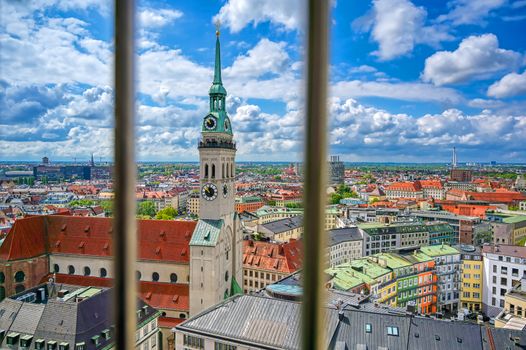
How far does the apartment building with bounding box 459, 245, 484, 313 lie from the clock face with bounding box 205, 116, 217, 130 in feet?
63.4

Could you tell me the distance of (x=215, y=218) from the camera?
19.6m

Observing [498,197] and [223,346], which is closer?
[223,346]

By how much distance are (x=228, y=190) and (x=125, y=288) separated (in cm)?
1964

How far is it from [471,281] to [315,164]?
3109cm

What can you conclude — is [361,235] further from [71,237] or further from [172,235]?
[71,237]

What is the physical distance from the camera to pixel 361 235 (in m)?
34.5

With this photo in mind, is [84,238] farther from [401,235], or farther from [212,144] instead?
[401,235]

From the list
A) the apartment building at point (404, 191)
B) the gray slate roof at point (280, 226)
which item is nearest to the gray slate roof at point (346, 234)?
the gray slate roof at point (280, 226)

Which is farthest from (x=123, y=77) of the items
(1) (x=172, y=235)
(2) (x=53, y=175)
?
(2) (x=53, y=175)

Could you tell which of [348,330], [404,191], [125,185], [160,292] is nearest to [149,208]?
[160,292]

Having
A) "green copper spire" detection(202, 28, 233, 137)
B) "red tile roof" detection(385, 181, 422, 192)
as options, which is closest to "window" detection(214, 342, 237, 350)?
"green copper spire" detection(202, 28, 233, 137)

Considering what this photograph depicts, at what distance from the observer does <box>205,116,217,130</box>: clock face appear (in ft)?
67.4

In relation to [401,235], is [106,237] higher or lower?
higher

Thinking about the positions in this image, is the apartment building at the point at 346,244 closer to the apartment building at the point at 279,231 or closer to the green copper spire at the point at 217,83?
the apartment building at the point at 279,231
